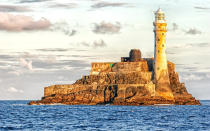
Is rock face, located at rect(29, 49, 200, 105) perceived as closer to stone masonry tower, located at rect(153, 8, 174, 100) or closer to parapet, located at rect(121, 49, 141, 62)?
parapet, located at rect(121, 49, 141, 62)

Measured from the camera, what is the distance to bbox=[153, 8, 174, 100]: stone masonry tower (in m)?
99.3

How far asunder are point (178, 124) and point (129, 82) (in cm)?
4982

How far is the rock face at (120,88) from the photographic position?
97.7m

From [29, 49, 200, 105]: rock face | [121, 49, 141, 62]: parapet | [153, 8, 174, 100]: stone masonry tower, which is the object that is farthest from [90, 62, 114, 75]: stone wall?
[153, 8, 174, 100]: stone masonry tower

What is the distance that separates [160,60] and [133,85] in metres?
7.57

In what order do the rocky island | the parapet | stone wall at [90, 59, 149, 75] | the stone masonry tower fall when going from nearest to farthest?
the rocky island < the stone masonry tower < stone wall at [90, 59, 149, 75] < the parapet

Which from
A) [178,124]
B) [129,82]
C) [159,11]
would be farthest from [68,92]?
[178,124]

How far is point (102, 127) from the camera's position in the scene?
50656 mm

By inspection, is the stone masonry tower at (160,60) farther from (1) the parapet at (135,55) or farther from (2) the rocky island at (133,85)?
(1) the parapet at (135,55)

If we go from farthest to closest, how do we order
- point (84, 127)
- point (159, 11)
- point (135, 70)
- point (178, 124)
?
point (135, 70) < point (159, 11) < point (178, 124) < point (84, 127)

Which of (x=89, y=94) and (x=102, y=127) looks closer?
(x=102, y=127)

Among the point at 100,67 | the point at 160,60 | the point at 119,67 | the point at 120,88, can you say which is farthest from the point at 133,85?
the point at 100,67

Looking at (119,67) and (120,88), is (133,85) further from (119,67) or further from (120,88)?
(119,67)

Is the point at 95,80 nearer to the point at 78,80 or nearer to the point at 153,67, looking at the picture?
the point at 78,80
